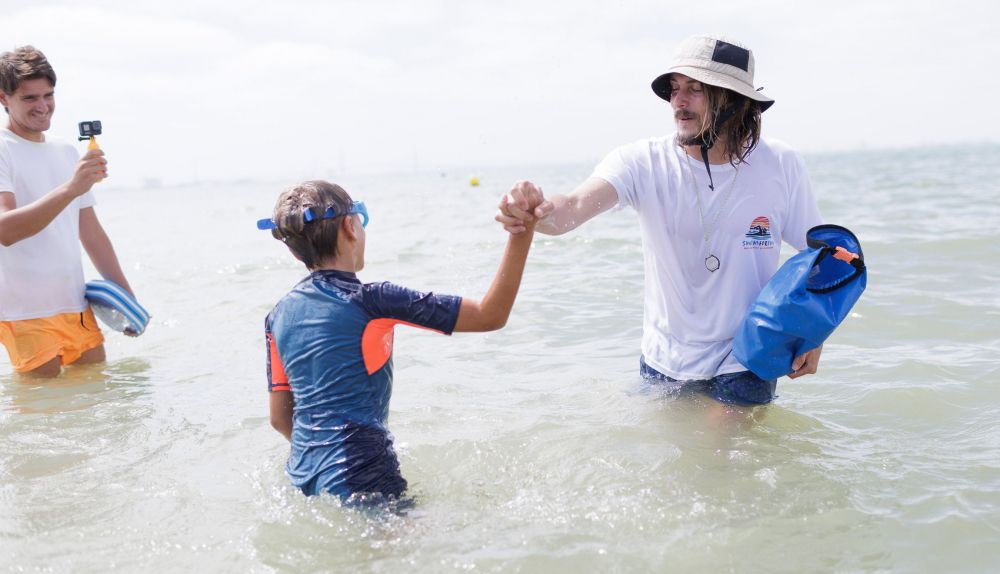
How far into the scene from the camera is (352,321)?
3.14 meters

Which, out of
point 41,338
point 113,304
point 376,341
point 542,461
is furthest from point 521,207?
point 41,338

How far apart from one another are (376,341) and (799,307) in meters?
1.83

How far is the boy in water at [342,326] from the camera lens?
10.2ft

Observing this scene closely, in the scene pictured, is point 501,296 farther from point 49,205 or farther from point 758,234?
point 49,205

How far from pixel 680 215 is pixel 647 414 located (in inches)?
48.1

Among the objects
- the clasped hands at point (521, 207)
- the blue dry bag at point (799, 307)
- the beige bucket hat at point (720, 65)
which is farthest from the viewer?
the beige bucket hat at point (720, 65)

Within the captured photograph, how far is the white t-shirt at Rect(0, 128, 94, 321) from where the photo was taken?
5.11m

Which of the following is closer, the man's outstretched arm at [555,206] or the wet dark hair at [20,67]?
the man's outstretched arm at [555,206]

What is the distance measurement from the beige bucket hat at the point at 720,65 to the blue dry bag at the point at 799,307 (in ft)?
2.65

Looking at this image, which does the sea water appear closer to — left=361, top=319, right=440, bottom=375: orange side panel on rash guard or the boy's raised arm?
left=361, top=319, right=440, bottom=375: orange side panel on rash guard

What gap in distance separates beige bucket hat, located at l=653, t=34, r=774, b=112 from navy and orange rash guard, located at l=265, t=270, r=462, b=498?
1672mm

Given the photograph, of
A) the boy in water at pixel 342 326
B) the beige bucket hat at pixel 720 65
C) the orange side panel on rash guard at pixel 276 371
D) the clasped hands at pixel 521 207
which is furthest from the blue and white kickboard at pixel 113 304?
the beige bucket hat at pixel 720 65

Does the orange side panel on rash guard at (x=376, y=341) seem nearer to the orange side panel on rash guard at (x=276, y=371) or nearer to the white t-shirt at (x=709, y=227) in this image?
the orange side panel on rash guard at (x=276, y=371)

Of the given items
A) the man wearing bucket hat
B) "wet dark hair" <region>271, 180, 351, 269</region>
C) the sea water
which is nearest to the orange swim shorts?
the sea water
